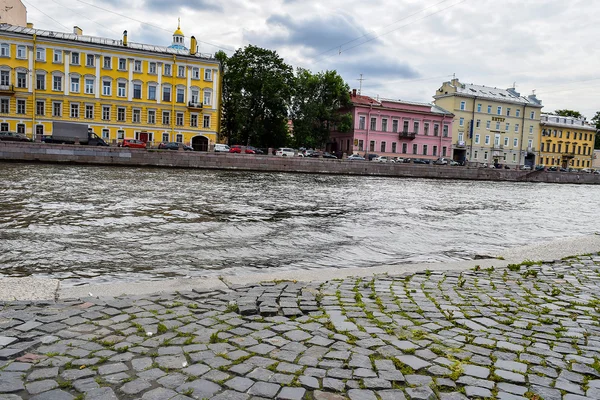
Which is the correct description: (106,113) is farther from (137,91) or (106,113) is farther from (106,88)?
(137,91)

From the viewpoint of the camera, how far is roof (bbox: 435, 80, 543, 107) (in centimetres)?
7962

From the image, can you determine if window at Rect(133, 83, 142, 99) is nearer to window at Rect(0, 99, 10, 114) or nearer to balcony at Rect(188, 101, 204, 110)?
balcony at Rect(188, 101, 204, 110)

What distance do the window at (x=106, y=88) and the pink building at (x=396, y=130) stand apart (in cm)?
3253

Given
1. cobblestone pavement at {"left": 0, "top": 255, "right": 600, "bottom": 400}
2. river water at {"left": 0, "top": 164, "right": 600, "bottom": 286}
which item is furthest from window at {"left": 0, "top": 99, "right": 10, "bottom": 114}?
cobblestone pavement at {"left": 0, "top": 255, "right": 600, "bottom": 400}

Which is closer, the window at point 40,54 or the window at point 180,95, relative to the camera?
the window at point 40,54

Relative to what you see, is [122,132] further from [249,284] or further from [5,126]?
[249,284]

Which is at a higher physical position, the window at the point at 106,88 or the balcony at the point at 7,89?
the window at the point at 106,88

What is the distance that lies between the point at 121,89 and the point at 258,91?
16705mm

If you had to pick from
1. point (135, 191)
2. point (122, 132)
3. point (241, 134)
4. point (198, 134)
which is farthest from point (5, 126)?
point (135, 191)

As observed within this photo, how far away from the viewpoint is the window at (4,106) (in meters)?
52.6

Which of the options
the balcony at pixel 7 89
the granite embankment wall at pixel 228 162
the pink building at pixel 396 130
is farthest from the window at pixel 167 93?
the pink building at pixel 396 130

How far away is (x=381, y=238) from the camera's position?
1127cm

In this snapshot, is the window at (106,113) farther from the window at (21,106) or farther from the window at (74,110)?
the window at (21,106)

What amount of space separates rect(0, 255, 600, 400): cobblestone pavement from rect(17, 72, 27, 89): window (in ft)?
192
